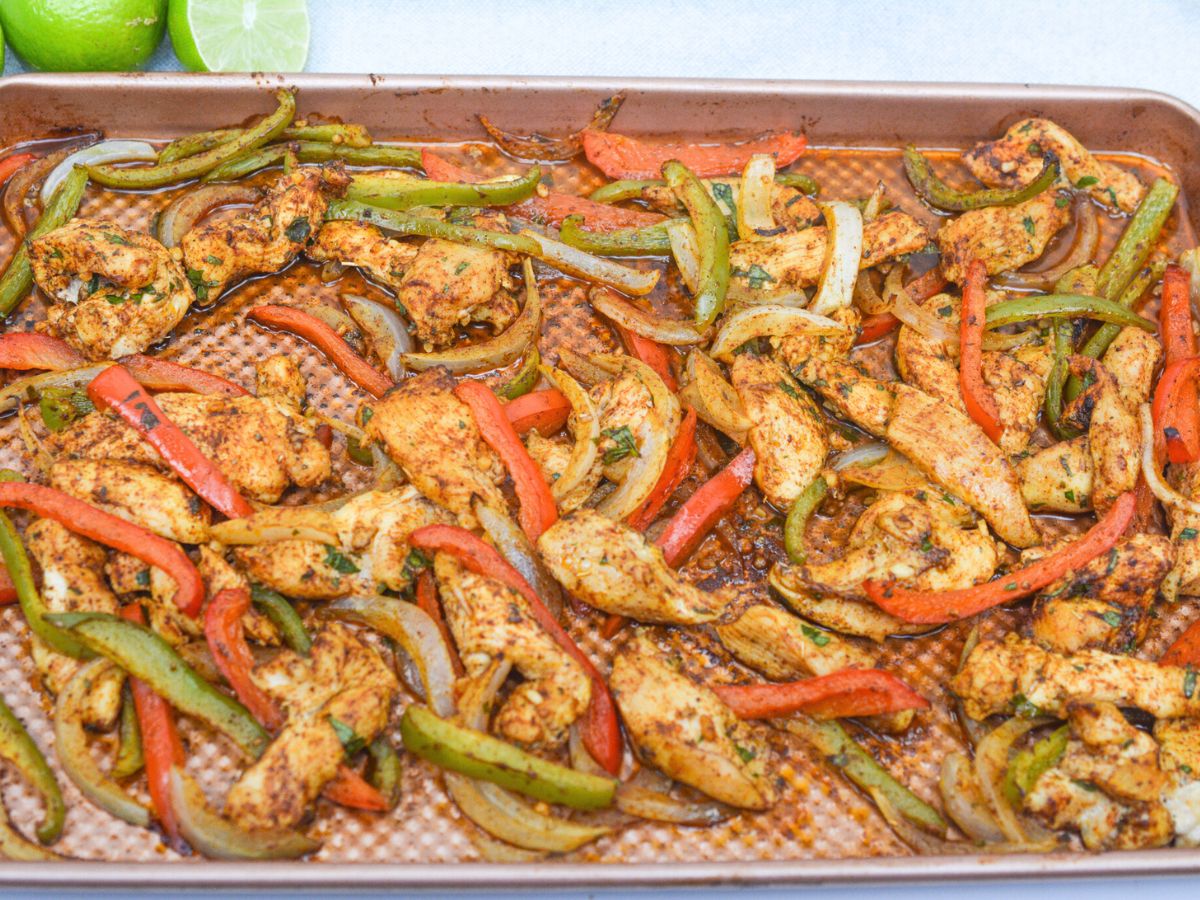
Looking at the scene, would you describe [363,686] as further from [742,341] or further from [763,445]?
[742,341]

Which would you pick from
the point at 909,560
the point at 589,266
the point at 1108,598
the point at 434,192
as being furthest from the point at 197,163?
the point at 1108,598

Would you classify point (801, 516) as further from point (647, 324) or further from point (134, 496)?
point (134, 496)

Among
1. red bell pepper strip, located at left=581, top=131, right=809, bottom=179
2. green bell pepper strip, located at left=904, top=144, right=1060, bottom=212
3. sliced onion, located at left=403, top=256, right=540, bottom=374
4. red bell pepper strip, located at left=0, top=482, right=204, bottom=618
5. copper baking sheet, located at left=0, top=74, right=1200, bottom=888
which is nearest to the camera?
copper baking sheet, located at left=0, top=74, right=1200, bottom=888

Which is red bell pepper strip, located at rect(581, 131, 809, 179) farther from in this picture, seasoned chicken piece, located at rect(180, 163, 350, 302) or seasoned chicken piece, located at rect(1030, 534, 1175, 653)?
seasoned chicken piece, located at rect(1030, 534, 1175, 653)

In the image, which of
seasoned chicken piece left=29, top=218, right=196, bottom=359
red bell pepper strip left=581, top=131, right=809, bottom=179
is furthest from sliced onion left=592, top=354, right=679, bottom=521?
seasoned chicken piece left=29, top=218, right=196, bottom=359

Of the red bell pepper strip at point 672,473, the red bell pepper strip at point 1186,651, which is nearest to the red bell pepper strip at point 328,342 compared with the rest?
the red bell pepper strip at point 672,473

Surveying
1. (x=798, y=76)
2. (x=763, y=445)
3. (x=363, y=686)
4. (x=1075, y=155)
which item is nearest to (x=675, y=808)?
(x=363, y=686)
